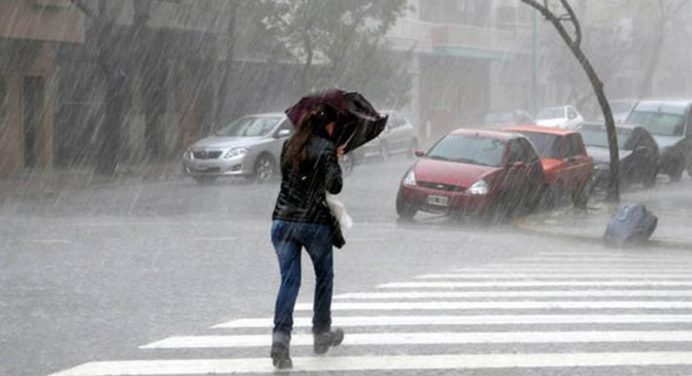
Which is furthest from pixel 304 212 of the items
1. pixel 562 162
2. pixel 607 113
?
pixel 562 162

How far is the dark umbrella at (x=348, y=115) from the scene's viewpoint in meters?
8.52

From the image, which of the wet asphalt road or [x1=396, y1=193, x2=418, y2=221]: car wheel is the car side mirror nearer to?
the wet asphalt road

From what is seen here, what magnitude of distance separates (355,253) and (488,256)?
5.29 feet

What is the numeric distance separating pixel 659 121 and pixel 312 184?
29.0 meters

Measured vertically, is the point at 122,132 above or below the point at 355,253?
below

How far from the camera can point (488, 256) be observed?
16484 millimetres

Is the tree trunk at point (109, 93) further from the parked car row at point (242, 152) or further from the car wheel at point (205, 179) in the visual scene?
the car wheel at point (205, 179)

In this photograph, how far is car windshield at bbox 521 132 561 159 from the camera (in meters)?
25.1

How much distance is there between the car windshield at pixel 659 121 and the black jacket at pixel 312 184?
27977 mm

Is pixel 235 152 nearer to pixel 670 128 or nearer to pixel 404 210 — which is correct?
pixel 404 210

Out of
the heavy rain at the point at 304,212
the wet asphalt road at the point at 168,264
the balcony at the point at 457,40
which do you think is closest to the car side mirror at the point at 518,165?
the heavy rain at the point at 304,212

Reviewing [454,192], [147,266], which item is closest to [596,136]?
[454,192]

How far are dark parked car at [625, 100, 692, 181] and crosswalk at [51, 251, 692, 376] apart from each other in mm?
20857

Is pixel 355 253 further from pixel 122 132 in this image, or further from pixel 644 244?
pixel 122 132
